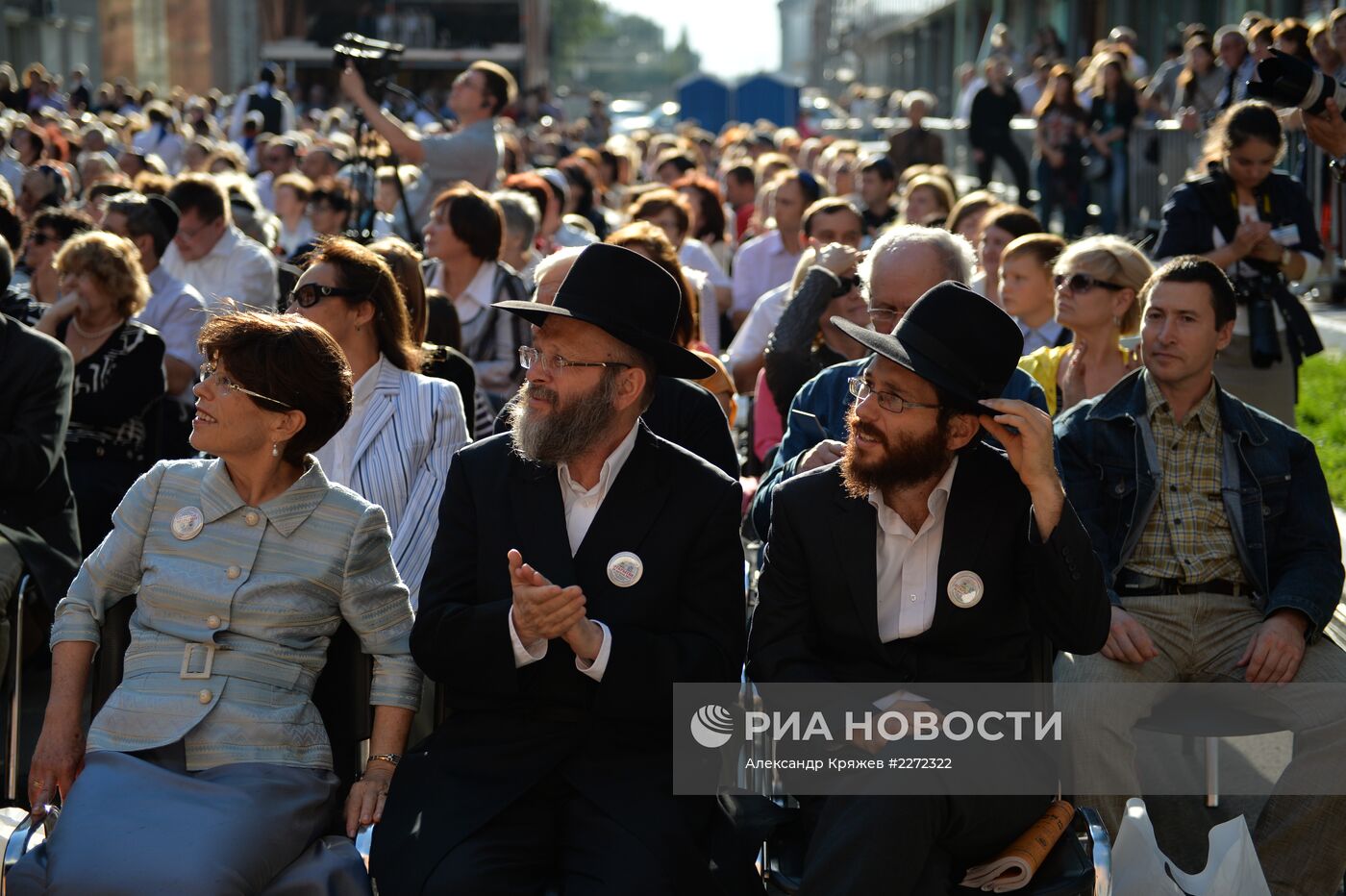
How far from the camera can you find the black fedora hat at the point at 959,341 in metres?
3.71

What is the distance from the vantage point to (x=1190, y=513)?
4.77 meters

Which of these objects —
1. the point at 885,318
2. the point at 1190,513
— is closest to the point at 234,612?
the point at 885,318

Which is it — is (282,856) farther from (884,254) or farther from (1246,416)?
(1246,416)

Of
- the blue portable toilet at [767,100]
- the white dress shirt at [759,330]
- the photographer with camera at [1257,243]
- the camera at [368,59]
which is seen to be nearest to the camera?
the photographer with camera at [1257,243]

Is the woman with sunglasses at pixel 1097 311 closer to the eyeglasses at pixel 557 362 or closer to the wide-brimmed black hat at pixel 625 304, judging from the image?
the wide-brimmed black hat at pixel 625 304

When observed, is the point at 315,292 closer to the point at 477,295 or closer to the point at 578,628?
the point at 578,628

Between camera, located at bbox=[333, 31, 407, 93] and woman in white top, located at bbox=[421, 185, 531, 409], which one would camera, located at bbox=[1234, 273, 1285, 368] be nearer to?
woman in white top, located at bbox=[421, 185, 531, 409]

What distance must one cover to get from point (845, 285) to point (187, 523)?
9.74 ft

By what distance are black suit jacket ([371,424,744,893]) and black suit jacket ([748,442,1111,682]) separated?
0.38 feet

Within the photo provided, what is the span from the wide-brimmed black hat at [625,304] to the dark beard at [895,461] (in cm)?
39

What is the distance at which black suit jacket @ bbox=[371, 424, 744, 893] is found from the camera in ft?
12.0

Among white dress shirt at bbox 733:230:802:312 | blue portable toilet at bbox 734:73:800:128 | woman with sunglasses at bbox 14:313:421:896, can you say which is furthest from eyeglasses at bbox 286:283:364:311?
blue portable toilet at bbox 734:73:800:128

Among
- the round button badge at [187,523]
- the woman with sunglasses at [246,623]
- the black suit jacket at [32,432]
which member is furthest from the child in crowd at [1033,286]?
the round button badge at [187,523]

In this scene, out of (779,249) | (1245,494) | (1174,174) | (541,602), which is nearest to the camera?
(541,602)
